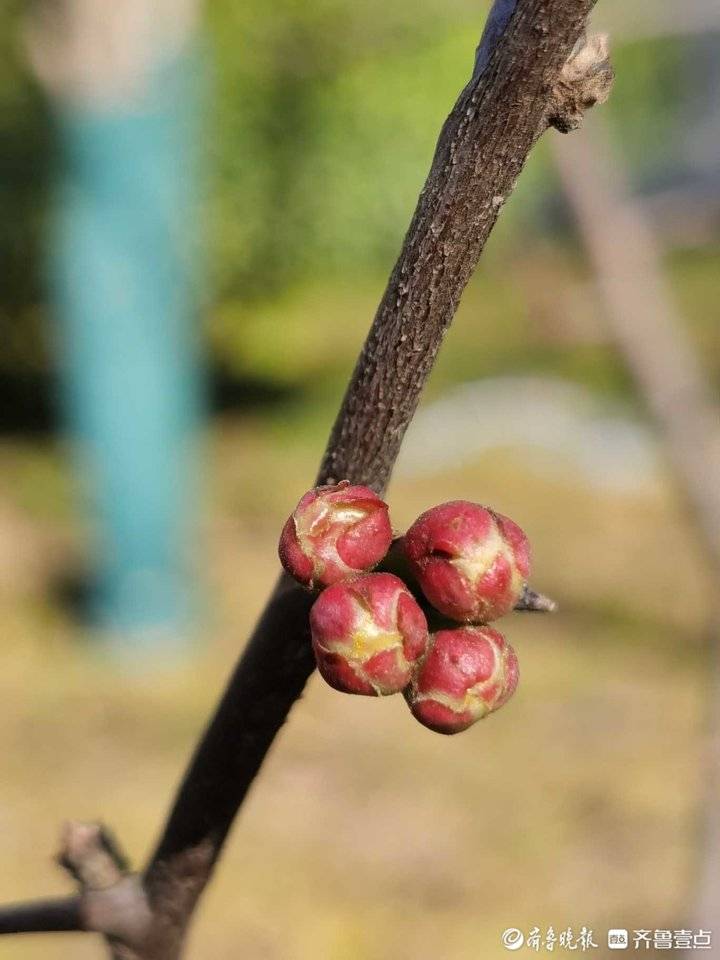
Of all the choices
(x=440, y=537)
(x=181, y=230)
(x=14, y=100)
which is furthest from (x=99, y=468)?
(x=440, y=537)

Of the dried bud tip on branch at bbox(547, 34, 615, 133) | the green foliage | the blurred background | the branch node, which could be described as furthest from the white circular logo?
the green foliage

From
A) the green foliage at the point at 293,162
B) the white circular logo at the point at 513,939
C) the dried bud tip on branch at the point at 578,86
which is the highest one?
the green foliage at the point at 293,162

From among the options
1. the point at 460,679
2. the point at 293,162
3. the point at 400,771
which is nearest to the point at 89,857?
the point at 460,679

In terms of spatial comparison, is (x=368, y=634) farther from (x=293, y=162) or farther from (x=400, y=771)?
(x=293, y=162)

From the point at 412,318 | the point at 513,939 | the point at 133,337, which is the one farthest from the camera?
the point at 133,337

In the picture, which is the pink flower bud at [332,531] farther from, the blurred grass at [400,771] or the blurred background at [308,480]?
the blurred grass at [400,771]

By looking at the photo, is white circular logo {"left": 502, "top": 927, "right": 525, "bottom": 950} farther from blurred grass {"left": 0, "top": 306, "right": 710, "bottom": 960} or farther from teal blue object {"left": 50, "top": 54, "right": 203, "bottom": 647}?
teal blue object {"left": 50, "top": 54, "right": 203, "bottom": 647}

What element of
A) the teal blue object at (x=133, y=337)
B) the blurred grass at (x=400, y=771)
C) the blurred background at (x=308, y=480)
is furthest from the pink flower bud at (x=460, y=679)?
the teal blue object at (x=133, y=337)
